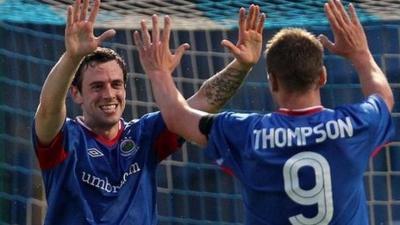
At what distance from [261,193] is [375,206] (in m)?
2.80

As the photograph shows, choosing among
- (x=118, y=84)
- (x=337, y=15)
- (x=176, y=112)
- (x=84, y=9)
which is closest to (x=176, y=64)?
(x=176, y=112)

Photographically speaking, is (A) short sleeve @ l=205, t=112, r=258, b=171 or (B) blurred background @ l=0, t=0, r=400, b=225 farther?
(B) blurred background @ l=0, t=0, r=400, b=225

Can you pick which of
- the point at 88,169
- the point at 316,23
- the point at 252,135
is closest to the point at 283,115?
the point at 252,135

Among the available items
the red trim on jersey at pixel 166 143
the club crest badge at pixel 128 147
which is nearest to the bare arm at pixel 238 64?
the red trim on jersey at pixel 166 143

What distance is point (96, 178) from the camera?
4.83m

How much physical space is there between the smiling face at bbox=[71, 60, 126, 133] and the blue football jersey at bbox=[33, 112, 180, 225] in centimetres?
7

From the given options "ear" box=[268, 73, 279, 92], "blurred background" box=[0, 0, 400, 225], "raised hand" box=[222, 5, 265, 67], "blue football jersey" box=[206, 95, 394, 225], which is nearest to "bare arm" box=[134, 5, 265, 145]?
"raised hand" box=[222, 5, 265, 67]

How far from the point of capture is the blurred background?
22.1ft

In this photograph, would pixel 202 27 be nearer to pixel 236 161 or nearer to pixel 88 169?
pixel 88 169

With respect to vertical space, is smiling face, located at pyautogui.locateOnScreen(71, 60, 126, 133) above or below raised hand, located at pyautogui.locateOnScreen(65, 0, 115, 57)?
below

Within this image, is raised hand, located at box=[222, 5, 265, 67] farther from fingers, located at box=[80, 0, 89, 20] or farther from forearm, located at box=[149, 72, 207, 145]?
fingers, located at box=[80, 0, 89, 20]

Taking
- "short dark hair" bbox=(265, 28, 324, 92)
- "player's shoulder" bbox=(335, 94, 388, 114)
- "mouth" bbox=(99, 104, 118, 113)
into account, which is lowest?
"player's shoulder" bbox=(335, 94, 388, 114)

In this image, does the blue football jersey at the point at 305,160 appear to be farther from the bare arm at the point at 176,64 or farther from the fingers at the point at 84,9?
the fingers at the point at 84,9

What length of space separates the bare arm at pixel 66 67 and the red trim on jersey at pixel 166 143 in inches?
16.2
